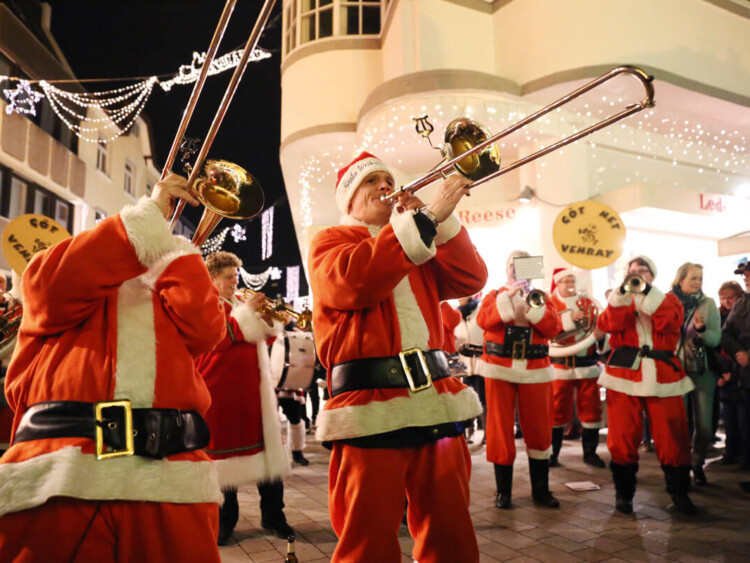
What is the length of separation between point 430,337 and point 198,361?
223 cm

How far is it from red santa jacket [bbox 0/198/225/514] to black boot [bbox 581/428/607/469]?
219 inches

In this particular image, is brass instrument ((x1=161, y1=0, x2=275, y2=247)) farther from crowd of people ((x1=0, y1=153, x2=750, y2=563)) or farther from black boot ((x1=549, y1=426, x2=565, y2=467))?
black boot ((x1=549, y1=426, x2=565, y2=467))

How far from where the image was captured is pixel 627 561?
3.52m

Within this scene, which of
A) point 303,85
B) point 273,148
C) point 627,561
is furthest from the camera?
point 273,148

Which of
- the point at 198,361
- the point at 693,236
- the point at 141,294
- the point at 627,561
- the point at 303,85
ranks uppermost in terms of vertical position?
the point at 303,85

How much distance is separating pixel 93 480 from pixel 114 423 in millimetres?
171

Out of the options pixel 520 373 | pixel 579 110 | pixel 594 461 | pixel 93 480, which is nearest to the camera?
pixel 93 480

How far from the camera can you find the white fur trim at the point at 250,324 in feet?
13.3

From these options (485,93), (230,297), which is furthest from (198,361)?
(485,93)

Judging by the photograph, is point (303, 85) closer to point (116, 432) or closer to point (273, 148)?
point (273, 148)

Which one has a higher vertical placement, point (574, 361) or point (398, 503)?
point (574, 361)

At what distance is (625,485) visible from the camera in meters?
4.55

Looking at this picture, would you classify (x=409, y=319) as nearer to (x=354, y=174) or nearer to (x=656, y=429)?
(x=354, y=174)

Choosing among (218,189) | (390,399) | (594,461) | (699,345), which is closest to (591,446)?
(594,461)
